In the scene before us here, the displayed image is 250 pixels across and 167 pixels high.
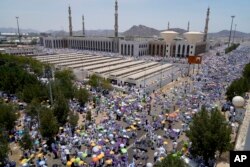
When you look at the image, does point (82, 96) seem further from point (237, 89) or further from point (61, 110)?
point (237, 89)

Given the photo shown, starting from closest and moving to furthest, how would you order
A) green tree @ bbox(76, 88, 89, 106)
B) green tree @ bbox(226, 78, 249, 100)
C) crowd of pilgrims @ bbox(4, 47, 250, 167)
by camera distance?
crowd of pilgrims @ bbox(4, 47, 250, 167), green tree @ bbox(226, 78, 249, 100), green tree @ bbox(76, 88, 89, 106)

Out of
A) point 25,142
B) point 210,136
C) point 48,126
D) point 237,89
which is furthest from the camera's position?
point 237,89

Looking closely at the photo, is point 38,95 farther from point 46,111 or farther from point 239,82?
point 239,82

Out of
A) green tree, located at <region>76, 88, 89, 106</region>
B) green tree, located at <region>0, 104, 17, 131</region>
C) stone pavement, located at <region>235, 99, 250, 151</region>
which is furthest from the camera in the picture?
green tree, located at <region>76, 88, 89, 106</region>

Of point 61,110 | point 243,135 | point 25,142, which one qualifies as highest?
point 61,110

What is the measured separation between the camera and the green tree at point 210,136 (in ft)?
49.8

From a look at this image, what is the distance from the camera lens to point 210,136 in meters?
15.0

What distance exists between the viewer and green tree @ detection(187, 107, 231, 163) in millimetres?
15172

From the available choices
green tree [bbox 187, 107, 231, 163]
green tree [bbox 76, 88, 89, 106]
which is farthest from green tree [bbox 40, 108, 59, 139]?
green tree [bbox 187, 107, 231, 163]

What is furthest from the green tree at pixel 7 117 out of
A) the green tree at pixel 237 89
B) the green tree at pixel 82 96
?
the green tree at pixel 237 89

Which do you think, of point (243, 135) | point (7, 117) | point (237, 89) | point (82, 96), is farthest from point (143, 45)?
point (7, 117)

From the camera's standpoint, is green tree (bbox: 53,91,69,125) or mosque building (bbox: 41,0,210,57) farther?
mosque building (bbox: 41,0,210,57)

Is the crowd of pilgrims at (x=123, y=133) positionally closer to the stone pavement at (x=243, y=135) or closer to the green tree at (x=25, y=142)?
the green tree at (x=25, y=142)

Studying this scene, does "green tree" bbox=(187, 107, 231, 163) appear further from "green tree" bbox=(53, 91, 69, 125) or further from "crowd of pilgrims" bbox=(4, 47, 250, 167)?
"green tree" bbox=(53, 91, 69, 125)
